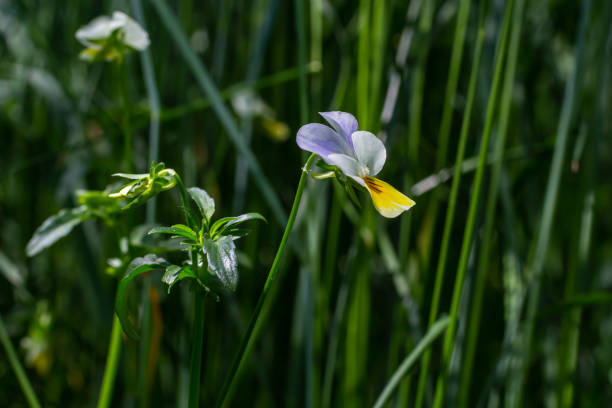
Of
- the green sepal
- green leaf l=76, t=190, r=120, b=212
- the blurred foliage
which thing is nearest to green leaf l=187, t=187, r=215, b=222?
the green sepal

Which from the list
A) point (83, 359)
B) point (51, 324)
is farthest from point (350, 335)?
point (83, 359)

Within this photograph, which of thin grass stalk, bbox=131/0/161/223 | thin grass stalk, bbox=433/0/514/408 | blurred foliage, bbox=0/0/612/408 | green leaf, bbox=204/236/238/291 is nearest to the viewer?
green leaf, bbox=204/236/238/291

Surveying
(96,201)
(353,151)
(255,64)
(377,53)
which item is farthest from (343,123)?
(255,64)

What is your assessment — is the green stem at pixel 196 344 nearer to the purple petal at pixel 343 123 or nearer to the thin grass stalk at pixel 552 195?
the purple petal at pixel 343 123

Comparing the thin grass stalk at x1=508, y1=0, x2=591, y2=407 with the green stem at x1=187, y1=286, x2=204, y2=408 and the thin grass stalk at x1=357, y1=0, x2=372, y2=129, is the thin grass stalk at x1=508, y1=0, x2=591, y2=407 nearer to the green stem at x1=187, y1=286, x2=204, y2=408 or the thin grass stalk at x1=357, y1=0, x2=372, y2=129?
the thin grass stalk at x1=357, y1=0, x2=372, y2=129

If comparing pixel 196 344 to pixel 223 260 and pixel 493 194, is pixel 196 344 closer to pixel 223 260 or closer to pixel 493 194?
pixel 223 260

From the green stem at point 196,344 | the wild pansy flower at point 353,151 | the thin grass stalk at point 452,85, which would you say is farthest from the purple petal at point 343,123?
the thin grass stalk at point 452,85

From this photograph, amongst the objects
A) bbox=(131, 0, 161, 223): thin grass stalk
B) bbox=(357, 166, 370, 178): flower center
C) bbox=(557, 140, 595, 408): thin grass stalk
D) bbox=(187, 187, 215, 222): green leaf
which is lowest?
bbox=(557, 140, 595, 408): thin grass stalk
